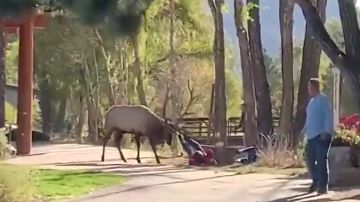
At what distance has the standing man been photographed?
12.9 m

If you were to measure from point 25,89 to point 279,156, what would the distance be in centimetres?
743

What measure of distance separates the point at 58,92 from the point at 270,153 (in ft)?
90.4

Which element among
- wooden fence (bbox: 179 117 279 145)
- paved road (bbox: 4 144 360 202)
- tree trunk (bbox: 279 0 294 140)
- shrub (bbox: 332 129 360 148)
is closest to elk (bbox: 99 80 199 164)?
paved road (bbox: 4 144 360 202)

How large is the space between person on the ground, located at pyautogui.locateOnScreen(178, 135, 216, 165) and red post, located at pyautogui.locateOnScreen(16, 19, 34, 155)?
4.17 m

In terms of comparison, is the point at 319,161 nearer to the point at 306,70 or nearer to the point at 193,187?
the point at 193,187

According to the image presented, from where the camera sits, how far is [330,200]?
41.2 feet

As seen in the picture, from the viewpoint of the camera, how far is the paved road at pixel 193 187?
12895 millimetres

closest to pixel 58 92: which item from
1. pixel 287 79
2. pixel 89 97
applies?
pixel 89 97

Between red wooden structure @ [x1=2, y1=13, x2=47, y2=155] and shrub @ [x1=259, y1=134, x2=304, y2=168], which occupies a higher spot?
red wooden structure @ [x1=2, y1=13, x2=47, y2=155]

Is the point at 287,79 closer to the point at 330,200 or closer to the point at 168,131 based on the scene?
the point at 168,131

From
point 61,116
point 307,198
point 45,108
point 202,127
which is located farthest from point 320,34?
point 61,116

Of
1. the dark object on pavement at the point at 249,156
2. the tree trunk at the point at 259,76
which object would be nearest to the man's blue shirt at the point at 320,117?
the dark object on pavement at the point at 249,156

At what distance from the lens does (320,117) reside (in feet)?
42.6

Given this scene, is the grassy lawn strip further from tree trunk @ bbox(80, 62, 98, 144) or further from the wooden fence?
tree trunk @ bbox(80, 62, 98, 144)
